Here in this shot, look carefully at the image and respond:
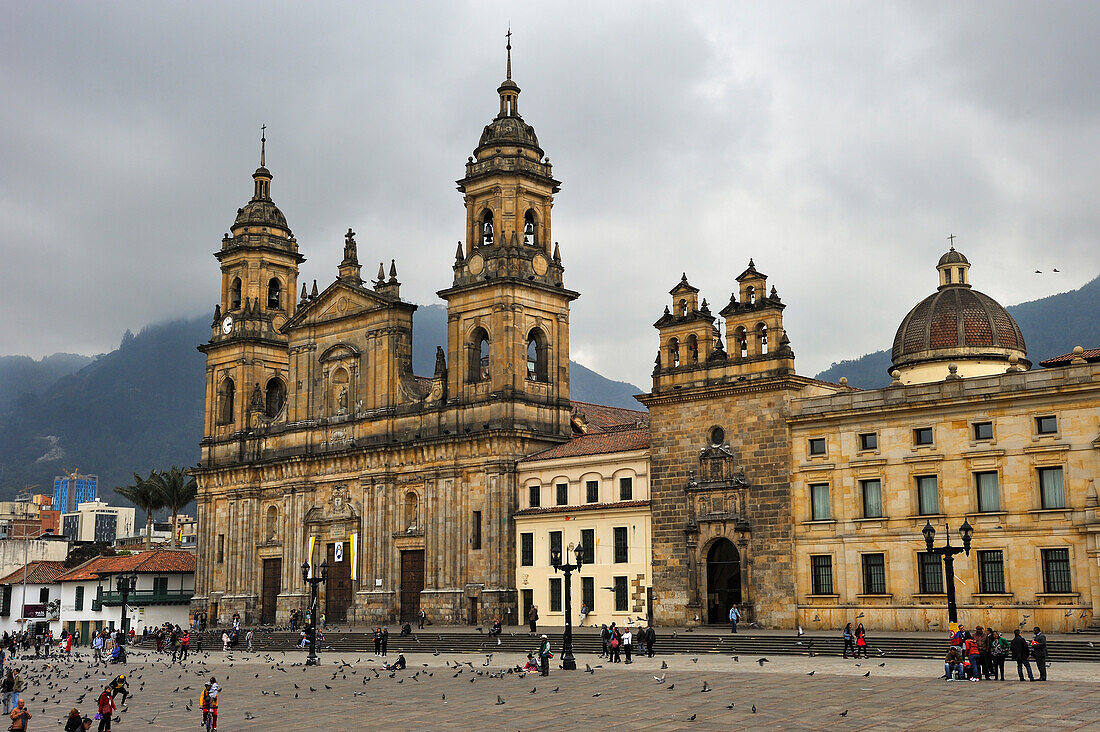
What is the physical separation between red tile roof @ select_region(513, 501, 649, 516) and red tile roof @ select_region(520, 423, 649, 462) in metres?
2.63

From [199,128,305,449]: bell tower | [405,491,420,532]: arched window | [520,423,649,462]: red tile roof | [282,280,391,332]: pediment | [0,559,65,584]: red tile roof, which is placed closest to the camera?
[520,423,649,462]: red tile roof

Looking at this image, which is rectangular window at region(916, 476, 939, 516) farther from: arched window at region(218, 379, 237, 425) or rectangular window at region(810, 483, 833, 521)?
arched window at region(218, 379, 237, 425)

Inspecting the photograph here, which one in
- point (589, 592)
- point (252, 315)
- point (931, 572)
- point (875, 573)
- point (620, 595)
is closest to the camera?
point (931, 572)

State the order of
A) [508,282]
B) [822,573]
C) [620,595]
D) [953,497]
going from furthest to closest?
1. [508,282]
2. [620,595]
3. [822,573]
4. [953,497]

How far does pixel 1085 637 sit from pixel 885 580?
28.8 feet

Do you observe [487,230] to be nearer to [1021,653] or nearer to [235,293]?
[235,293]

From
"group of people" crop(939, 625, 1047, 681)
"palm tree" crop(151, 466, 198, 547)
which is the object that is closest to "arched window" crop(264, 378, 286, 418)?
"palm tree" crop(151, 466, 198, 547)

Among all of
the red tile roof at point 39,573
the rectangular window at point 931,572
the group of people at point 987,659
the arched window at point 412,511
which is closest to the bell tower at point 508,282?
the arched window at point 412,511

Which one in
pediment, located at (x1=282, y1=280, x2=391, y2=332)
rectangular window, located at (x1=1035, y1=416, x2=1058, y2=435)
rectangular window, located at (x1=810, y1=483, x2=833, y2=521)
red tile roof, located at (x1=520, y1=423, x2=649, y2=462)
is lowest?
rectangular window, located at (x1=810, y1=483, x2=833, y2=521)

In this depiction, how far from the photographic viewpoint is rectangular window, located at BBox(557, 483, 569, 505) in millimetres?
62219

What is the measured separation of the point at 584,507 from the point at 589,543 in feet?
6.01

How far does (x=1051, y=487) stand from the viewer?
45188 mm

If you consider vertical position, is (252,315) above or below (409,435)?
above

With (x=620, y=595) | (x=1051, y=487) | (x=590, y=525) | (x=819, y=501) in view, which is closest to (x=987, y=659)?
(x=1051, y=487)
